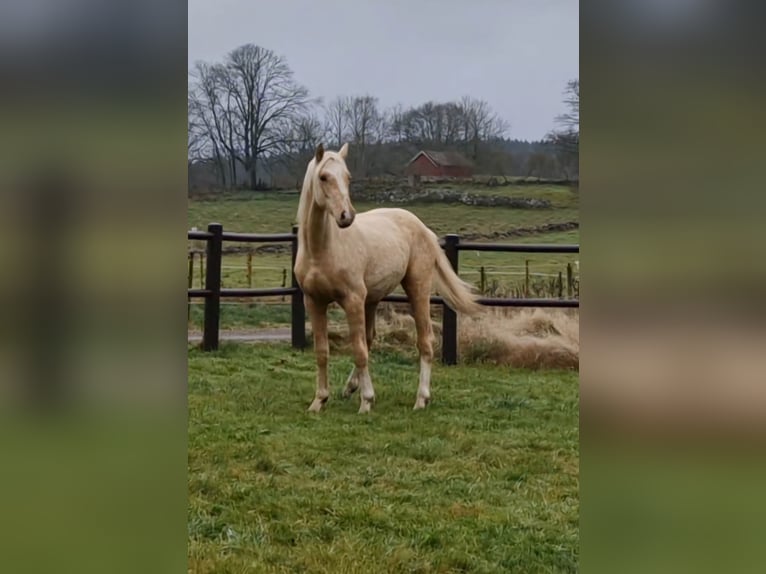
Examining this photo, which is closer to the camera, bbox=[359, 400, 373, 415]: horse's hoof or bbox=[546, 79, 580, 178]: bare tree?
bbox=[546, 79, 580, 178]: bare tree

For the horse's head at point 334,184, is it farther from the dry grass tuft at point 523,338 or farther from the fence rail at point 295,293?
the dry grass tuft at point 523,338

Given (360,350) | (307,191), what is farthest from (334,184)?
(360,350)

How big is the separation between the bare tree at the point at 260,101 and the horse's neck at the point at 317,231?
0.59 feet

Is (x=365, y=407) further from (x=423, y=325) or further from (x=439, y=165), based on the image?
(x=439, y=165)

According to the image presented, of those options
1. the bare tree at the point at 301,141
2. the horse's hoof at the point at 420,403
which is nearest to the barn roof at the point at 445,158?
the bare tree at the point at 301,141

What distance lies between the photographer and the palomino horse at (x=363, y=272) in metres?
1.81

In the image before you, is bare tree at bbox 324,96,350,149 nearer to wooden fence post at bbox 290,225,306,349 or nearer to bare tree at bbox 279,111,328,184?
bare tree at bbox 279,111,328,184

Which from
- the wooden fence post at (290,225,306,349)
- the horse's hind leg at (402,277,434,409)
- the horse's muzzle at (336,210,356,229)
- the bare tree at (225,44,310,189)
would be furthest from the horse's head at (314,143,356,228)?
the horse's hind leg at (402,277,434,409)

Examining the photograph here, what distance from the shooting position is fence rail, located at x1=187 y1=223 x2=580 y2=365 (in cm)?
175

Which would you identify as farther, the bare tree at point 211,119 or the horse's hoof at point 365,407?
the horse's hoof at point 365,407

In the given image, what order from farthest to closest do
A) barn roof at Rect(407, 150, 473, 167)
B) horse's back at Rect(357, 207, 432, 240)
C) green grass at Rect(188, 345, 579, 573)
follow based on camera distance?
horse's back at Rect(357, 207, 432, 240) → barn roof at Rect(407, 150, 473, 167) → green grass at Rect(188, 345, 579, 573)
